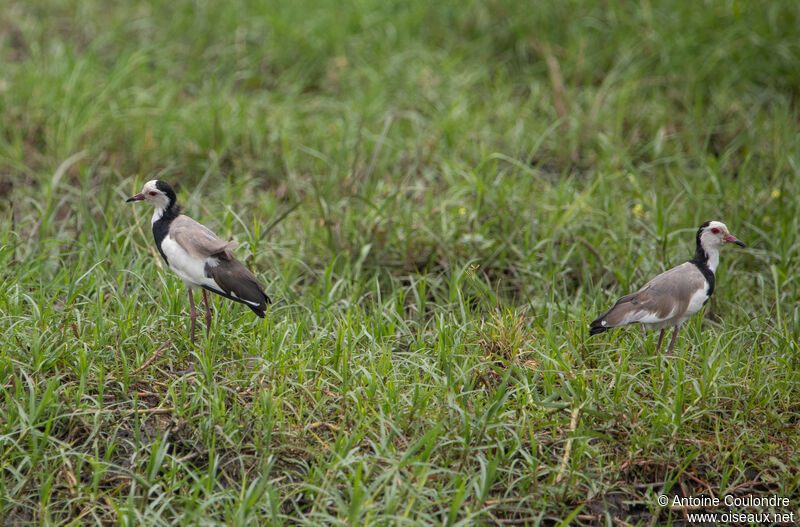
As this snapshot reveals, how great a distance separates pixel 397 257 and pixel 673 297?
1950mm

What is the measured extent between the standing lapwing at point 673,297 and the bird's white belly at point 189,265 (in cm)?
183

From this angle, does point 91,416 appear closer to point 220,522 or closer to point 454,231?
point 220,522

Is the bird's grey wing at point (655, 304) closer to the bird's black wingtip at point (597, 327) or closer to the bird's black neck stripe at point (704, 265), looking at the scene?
the bird's black wingtip at point (597, 327)

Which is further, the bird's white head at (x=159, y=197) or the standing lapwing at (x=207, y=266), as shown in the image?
the bird's white head at (x=159, y=197)

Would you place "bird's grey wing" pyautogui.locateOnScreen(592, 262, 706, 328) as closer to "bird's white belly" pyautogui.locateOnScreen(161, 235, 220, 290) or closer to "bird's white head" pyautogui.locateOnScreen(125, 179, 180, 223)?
"bird's white belly" pyautogui.locateOnScreen(161, 235, 220, 290)

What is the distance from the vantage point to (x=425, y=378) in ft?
13.6

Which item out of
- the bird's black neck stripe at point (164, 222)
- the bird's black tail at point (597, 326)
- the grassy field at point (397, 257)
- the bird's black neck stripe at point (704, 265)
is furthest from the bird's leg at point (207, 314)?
the bird's black neck stripe at point (704, 265)

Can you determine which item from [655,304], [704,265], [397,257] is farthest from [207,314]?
[704,265]

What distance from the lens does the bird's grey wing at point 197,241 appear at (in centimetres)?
404

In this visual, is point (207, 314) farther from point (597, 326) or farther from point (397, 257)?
point (597, 326)

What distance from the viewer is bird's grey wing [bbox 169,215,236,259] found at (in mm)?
4039

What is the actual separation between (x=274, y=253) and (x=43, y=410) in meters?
1.91

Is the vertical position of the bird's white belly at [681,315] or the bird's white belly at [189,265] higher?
the bird's white belly at [189,265]

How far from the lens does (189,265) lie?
403cm
